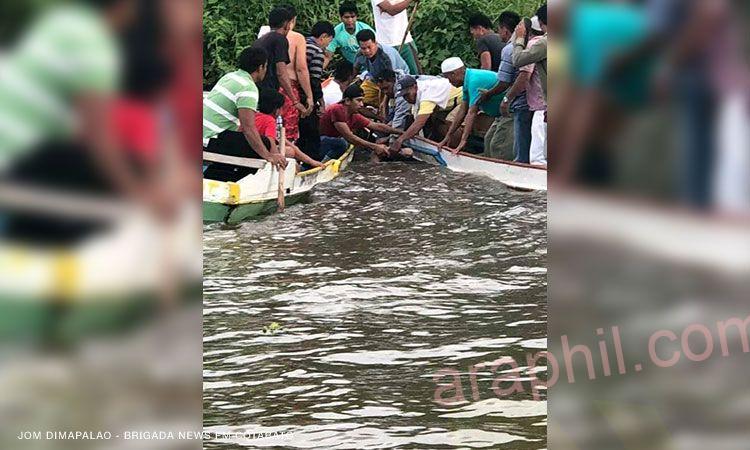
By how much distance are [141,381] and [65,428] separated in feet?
0.37

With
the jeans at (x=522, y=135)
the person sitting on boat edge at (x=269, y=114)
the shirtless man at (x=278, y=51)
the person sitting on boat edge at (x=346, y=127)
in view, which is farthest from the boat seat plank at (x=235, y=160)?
the jeans at (x=522, y=135)

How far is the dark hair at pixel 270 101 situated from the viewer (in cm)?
784

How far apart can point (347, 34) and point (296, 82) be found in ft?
6.10

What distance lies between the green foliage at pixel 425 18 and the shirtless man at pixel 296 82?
174 centimetres

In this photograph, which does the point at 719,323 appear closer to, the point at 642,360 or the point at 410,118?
the point at 642,360

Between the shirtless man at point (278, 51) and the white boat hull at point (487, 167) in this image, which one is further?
the shirtless man at point (278, 51)

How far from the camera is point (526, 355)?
456 cm

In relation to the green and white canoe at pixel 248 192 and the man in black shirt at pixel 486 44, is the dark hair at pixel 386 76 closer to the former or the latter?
the man in black shirt at pixel 486 44

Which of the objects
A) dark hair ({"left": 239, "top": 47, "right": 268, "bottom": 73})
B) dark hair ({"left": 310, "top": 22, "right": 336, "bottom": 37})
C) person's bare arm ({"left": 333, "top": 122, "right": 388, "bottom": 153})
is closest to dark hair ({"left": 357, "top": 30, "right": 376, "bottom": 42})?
dark hair ({"left": 310, "top": 22, "right": 336, "bottom": 37})

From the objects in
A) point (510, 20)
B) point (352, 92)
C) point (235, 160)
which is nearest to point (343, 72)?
point (352, 92)

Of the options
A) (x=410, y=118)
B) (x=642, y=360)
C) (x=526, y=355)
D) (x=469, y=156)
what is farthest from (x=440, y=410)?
(x=410, y=118)

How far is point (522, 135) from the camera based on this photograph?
8.50 m

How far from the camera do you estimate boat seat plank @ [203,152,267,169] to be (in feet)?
24.2

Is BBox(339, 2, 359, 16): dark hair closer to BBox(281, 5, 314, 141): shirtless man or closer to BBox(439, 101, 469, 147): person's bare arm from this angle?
BBox(281, 5, 314, 141): shirtless man
